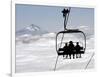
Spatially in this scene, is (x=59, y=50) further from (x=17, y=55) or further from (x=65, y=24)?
(x=17, y=55)

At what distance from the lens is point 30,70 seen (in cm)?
198

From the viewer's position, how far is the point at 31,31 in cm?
198

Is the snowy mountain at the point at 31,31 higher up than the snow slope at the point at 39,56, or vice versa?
the snowy mountain at the point at 31,31

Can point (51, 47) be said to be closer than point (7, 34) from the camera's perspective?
No

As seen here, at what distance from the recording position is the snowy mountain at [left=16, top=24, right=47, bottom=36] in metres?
1.94

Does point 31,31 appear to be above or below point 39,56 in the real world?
above

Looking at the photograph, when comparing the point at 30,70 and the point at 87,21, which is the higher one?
the point at 87,21

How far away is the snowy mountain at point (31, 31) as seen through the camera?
1.94m

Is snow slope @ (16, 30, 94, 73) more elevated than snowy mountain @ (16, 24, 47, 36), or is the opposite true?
snowy mountain @ (16, 24, 47, 36)
